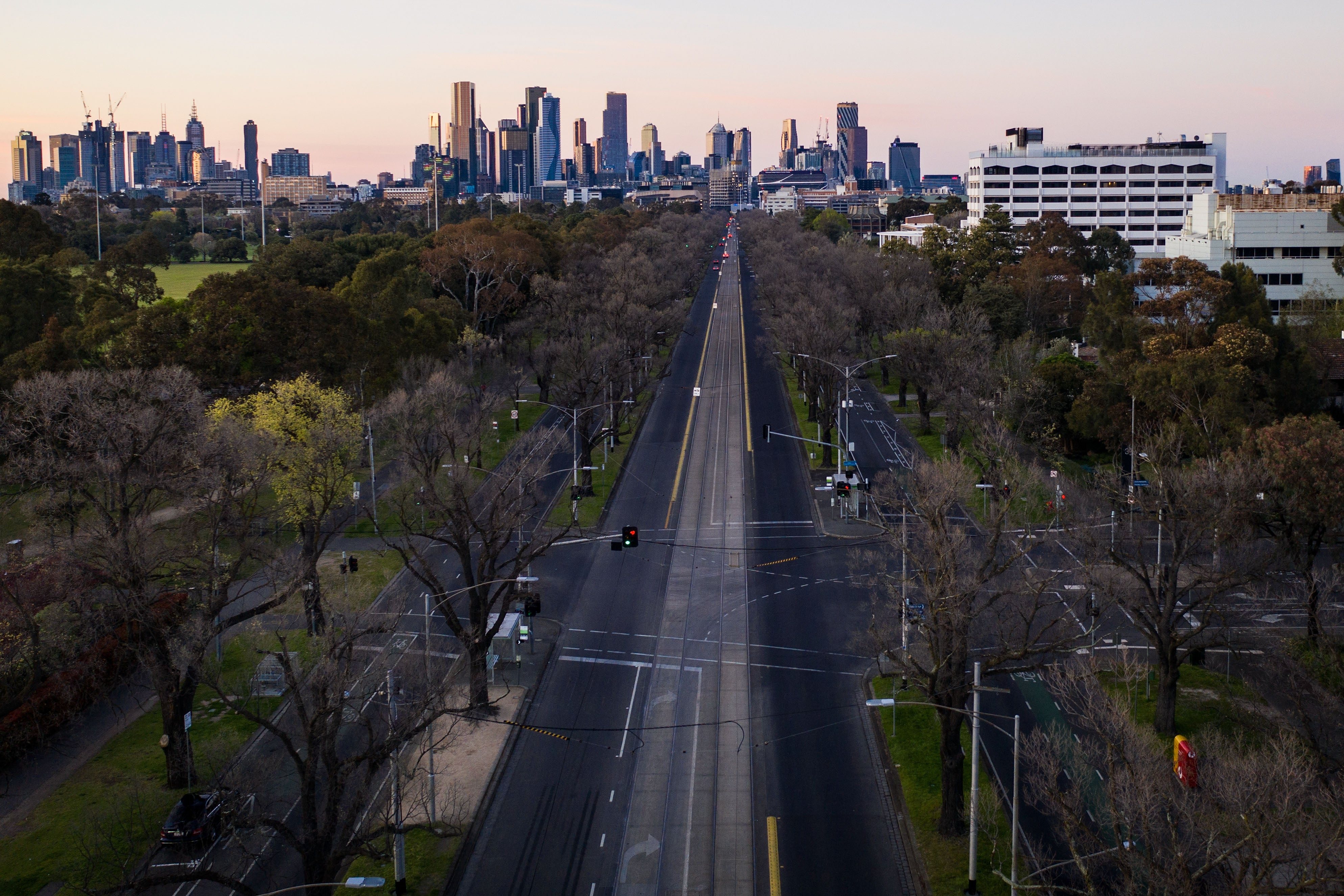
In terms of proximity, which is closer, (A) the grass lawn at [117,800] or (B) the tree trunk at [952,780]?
(A) the grass lawn at [117,800]

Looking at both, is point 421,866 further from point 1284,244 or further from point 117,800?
point 1284,244

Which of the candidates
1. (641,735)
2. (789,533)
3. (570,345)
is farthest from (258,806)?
(570,345)

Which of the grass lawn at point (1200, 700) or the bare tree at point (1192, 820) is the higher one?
the bare tree at point (1192, 820)

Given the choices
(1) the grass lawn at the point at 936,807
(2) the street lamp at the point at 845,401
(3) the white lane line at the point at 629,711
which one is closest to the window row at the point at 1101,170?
(2) the street lamp at the point at 845,401

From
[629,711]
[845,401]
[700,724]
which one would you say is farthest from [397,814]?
[845,401]

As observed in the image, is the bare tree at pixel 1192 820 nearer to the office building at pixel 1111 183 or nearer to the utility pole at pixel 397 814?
the utility pole at pixel 397 814
